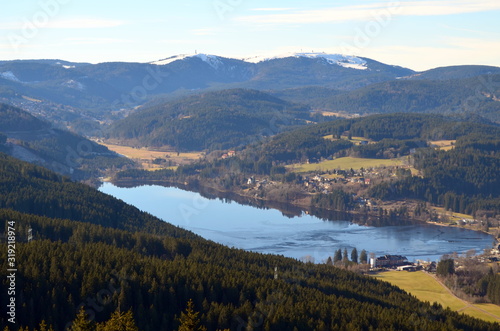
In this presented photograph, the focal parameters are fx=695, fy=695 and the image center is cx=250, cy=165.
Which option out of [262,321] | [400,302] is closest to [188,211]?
[400,302]

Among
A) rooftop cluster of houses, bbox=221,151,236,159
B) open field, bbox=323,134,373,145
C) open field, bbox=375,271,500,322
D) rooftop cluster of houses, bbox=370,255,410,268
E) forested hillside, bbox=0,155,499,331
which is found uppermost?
open field, bbox=323,134,373,145

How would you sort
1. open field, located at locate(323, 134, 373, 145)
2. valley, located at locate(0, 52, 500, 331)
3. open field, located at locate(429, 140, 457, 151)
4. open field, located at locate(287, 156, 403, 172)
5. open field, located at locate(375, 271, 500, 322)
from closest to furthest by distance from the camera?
valley, located at locate(0, 52, 500, 331)
open field, located at locate(375, 271, 500, 322)
open field, located at locate(287, 156, 403, 172)
open field, located at locate(429, 140, 457, 151)
open field, located at locate(323, 134, 373, 145)

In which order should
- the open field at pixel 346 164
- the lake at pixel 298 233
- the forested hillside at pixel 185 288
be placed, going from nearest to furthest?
the forested hillside at pixel 185 288 → the lake at pixel 298 233 → the open field at pixel 346 164

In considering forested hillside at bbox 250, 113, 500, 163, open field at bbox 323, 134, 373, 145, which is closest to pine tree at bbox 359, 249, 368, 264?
forested hillside at bbox 250, 113, 500, 163

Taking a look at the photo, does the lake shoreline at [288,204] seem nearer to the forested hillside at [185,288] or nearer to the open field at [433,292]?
the open field at [433,292]

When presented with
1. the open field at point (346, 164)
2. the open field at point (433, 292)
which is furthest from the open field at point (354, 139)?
the open field at point (433, 292)

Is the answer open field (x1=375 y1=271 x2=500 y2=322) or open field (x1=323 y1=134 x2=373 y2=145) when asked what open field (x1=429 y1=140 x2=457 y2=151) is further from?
open field (x1=375 y1=271 x2=500 y2=322)
